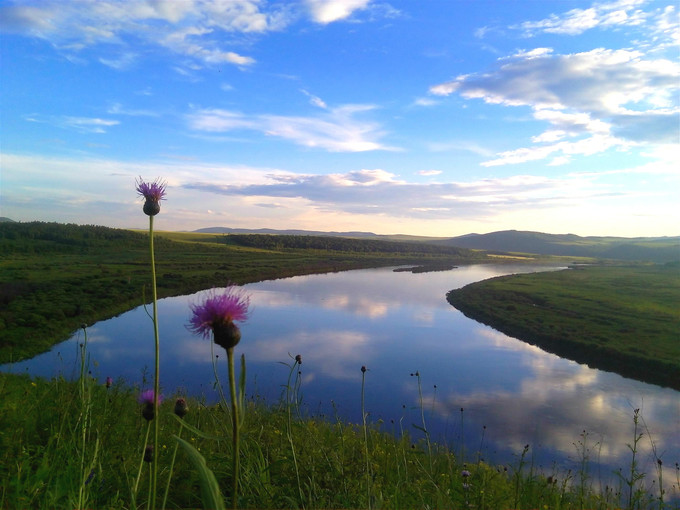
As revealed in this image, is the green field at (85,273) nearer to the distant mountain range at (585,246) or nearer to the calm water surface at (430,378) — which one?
the calm water surface at (430,378)

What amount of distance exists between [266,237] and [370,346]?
90.0 meters

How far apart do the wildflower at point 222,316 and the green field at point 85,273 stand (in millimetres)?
87

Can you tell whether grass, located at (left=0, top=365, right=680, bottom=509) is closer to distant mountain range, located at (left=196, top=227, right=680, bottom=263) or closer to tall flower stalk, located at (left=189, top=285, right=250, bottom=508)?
tall flower stalk, located at (left=189, top=285, right=250, bottom=508)

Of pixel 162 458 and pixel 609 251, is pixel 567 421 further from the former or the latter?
pixel 609 251

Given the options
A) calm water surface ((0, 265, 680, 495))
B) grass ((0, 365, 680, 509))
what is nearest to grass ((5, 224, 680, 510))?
grass ((0, 365, 680, 509))

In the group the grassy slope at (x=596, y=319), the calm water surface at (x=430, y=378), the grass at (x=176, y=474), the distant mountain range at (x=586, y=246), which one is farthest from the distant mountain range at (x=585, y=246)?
the grass at (x=176, y=474)

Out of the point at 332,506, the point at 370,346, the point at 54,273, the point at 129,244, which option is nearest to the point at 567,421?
the point at 370,346

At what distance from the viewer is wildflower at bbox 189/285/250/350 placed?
4.17 ft

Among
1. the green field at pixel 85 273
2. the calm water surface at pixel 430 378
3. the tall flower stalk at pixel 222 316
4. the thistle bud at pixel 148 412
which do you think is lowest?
the calm water surface at pixel 430 378

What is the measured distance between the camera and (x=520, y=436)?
1452cm

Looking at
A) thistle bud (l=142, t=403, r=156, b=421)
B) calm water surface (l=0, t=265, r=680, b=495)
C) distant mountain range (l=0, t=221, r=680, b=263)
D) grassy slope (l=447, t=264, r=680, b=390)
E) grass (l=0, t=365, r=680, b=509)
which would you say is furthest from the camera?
distant mountain range (l=0, t=221, r=680, b=263)

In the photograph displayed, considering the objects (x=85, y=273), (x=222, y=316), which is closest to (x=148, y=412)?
(x=222, y=316)

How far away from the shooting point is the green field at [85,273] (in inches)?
891

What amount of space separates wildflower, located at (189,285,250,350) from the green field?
0.09m
